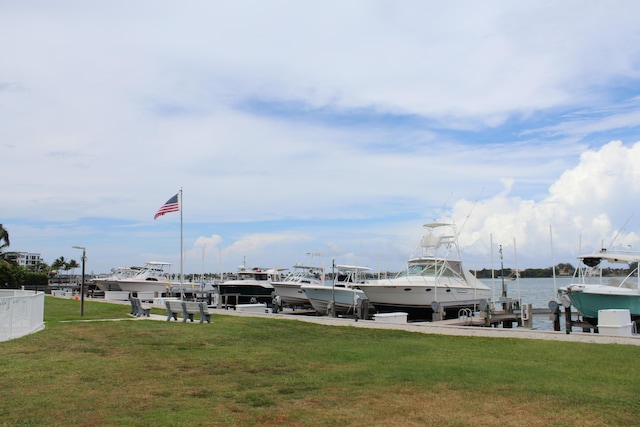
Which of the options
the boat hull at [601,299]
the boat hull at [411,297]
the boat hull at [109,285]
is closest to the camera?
the boat hull at [601,299]

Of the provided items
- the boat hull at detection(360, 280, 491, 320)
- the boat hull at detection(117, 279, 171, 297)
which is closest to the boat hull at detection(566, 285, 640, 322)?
the boat hull at detection(360, 280, 491, 320)

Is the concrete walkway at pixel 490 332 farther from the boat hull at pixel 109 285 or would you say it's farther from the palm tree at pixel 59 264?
the palm tree at pixel 59 264

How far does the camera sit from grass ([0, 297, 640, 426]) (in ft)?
23.1

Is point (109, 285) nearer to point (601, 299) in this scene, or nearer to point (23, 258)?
point (601, 299)

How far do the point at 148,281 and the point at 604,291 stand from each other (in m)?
40.0

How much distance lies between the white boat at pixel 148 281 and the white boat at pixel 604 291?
1387 inches

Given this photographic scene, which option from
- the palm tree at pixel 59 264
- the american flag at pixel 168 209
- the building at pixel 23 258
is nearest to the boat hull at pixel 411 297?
the american flag at pixel 168 209

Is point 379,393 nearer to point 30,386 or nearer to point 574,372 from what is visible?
point 574,372

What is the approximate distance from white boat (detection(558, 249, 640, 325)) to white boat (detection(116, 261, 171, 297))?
3522 cm

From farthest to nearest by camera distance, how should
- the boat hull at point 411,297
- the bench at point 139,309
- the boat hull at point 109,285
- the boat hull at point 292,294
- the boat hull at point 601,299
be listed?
the boat hull at point 109,285 → the boat hull at point 292,294 → the boat hull at point 411,297 → the boat hull at point 601,299 → the bench at point 139,309

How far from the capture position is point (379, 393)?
8.20 meters

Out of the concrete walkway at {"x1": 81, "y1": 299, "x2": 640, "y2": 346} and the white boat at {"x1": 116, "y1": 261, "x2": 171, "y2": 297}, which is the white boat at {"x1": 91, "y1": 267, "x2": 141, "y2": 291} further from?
the concrete walkway at {"x1": 81, "y1": 299, "x2": 640, "y2": 346}

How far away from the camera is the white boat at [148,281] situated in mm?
52366

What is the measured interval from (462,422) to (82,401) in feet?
16.2
